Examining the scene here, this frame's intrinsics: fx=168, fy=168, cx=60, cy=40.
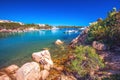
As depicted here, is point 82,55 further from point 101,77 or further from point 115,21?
point 115,21

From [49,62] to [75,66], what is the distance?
5.86 metres

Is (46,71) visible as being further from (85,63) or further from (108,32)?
(108,32)

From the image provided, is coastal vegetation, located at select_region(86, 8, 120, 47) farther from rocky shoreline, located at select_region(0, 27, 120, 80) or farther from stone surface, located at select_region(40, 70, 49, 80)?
stone surface, located at select_region(40, 70, 49, 80)

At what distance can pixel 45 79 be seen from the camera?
21391 millimetres

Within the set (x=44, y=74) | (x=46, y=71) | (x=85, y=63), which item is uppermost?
(x=85, y=63)

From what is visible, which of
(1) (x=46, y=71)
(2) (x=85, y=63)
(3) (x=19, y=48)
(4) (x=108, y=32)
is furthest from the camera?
(3) (x=19, y=48)

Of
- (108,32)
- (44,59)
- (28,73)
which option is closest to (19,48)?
(44,59)

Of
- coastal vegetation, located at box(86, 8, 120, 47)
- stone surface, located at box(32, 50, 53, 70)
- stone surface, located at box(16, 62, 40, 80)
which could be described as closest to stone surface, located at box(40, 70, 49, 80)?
stone surface, located at box(16, 62, 40, 80)

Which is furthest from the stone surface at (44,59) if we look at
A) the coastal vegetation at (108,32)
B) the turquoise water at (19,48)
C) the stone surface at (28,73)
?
the coastal vegetation at (108,32)

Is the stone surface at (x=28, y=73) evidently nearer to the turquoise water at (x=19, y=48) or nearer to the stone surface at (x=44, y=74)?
the stone surface at (x=44, y=74)

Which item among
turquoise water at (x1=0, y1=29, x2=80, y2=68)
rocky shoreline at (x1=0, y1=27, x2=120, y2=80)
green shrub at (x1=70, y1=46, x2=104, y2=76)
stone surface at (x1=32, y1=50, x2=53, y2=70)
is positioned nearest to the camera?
rocky shoreline at (x1=0, y1=27, x2=120, y2=80)

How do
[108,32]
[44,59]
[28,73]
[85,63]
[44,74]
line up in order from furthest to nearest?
1. [108,32]
2. [44,59]
3. [44,74]
4. [85,63]
5. [28,73]

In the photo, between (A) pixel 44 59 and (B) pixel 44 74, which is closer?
(B) pixel 44 74

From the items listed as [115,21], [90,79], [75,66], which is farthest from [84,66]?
[115,21]
